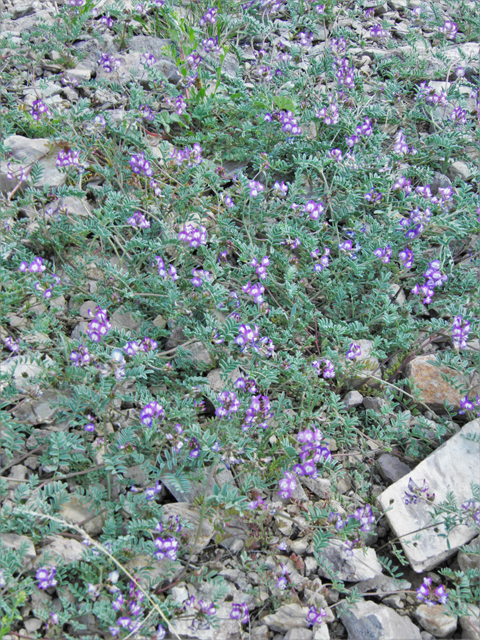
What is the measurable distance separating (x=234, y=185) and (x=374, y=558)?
116 inches

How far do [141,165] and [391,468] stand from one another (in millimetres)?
2821

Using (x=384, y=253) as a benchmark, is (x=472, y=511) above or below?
below

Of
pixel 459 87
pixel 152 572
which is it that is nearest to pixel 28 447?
pixel 152 572

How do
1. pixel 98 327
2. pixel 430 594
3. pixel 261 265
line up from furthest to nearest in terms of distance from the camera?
pixel 261 265 → pixel 98 327 → pixel 430 594

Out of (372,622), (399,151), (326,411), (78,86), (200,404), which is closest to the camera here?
(372,622)

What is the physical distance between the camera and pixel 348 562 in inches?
123

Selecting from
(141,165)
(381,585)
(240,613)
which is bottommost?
(381,585)

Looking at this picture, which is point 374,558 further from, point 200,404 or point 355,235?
point 355,235

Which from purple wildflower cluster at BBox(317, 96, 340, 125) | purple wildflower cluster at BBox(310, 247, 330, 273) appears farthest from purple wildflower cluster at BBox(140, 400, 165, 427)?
purple wildflower cluster at BBox(317, 96, 340, 125)

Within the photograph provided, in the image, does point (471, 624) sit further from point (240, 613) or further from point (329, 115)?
point (329, 115)

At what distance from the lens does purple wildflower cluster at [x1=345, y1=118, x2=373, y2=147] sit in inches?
183

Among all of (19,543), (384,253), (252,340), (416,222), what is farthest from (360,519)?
(416,222)

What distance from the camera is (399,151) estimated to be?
15.6 feet

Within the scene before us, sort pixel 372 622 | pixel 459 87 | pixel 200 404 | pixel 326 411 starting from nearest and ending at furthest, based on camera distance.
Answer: pixel 372 622 → pixel 200 404 → pixel 326 411 → pixel 459 87
